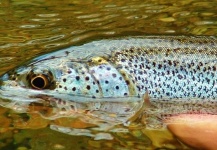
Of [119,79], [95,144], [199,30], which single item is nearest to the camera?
[95,144]

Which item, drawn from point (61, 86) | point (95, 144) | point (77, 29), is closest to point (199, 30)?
point (77, 29)

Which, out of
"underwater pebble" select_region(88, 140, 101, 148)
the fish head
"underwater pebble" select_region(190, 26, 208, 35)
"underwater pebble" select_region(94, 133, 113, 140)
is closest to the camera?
"underwater pebble" select_region(88, 140, 101, 148)

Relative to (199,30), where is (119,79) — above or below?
below


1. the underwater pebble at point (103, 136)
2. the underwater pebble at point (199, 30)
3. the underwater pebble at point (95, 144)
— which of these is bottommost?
the underwater pebble at point (95, 144)

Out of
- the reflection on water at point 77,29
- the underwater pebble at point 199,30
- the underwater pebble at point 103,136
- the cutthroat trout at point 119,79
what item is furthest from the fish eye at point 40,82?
the underwater pebble at point 199,30

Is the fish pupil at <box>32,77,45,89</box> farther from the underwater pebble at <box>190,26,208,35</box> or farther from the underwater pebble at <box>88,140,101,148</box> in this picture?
the underwater pebble at <box>190,26,208,35</box>

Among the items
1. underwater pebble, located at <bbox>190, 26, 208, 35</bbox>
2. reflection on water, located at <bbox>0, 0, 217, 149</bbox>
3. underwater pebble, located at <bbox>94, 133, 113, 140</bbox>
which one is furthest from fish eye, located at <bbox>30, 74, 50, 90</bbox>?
underwater pebble, located at <bbox>190, 26, 208, 35</bbox>

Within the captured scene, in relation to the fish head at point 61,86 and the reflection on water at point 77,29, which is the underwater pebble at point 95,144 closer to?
the reflection on water at point 77,29

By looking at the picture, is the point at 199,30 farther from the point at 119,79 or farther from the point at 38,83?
the point at 38,83
